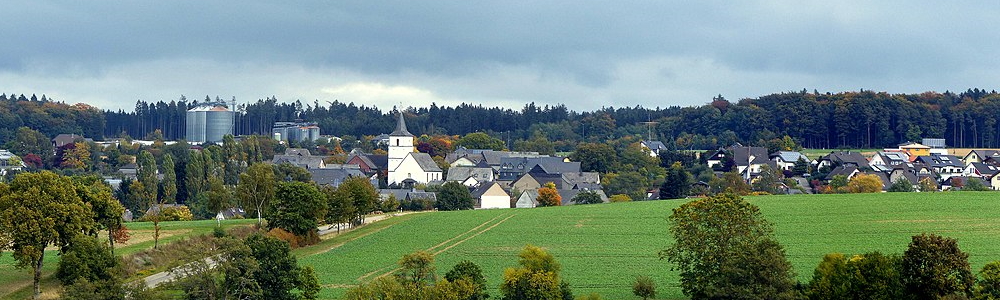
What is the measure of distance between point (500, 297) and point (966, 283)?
16261 mm

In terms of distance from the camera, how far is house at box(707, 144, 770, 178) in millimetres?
139125

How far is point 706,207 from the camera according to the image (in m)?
43.7

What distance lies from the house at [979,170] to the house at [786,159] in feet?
60.3

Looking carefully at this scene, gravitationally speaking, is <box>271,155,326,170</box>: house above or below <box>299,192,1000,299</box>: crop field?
above

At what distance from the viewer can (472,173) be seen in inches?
5290

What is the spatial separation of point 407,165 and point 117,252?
80.2m

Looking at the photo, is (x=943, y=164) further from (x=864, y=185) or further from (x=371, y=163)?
(x=371, y=163)

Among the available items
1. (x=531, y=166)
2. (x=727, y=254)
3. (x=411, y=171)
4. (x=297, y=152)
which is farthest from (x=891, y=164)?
(x=727, y=254)

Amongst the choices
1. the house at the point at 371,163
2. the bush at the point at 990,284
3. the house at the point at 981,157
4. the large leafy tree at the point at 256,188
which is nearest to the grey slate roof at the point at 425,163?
the house at the point at 371,163

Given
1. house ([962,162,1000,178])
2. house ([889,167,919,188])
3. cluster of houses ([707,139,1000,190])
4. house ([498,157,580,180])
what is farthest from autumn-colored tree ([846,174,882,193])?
house ([498,157,580,180])

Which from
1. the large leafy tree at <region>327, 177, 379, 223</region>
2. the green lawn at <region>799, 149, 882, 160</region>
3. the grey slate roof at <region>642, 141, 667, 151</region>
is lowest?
the large leafy tree at <region>327, 177, 379, 223</region>

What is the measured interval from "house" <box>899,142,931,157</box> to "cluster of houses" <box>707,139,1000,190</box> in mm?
138

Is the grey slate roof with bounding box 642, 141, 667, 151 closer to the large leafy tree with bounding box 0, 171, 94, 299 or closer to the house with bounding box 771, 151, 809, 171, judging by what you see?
the house with bounding box 771, 151, 809, 171

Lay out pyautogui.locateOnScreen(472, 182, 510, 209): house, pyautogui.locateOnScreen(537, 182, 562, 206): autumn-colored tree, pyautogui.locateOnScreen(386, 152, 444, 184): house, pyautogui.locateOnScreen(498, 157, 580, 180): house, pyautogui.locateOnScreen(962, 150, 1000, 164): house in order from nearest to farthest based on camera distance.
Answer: pyautogui.locateOnScreen(537, 182, 562, 206): autumn-colored tree → pyautogui.locateOnScreen(472, 182, 510, 209): house → pyautogui.locateOnScreen(498, 157, 580, 180): house → pyautogui.locateOnScreen(386, 152, 444, 184): house → pyautogui.locateOnScreen(962, 150, 1000, 164): house
